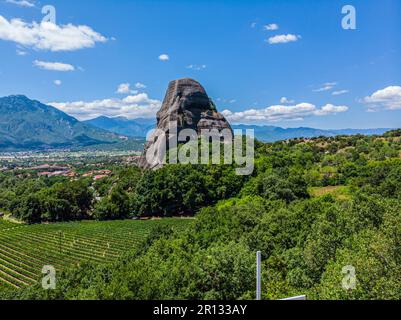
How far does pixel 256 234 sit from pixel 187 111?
198 feet

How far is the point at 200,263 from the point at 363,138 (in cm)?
7365

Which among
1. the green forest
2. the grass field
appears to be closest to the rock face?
the green forest

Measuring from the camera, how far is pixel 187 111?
255 feet

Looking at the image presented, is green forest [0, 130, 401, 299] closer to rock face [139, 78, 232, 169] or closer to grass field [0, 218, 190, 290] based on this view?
grass field [0, 218, 190, 290]

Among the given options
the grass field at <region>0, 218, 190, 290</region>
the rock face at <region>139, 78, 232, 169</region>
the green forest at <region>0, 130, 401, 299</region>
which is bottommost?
the grass field at <region>0, 218, 190, 290</region>

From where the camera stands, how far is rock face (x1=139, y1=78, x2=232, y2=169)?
7662cm

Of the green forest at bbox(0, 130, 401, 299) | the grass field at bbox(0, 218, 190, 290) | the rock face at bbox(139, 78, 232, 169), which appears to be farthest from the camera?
the rock face at bbox(139, 78, 232, 169)

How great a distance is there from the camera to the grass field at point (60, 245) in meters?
33.5

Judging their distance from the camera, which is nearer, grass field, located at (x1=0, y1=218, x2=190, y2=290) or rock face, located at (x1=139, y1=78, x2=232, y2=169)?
grass field, located at (x1=0, y1=218, x2=190, y2=290)

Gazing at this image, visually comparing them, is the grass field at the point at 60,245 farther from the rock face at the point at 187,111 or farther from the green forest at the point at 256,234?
the rock face at the point at 187,111

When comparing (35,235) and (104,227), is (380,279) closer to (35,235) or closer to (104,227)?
(104,227)

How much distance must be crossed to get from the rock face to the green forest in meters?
18.2

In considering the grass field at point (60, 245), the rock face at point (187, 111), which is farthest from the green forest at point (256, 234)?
the rock face at point (187, 111)

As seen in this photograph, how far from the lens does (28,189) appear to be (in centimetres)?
8494
